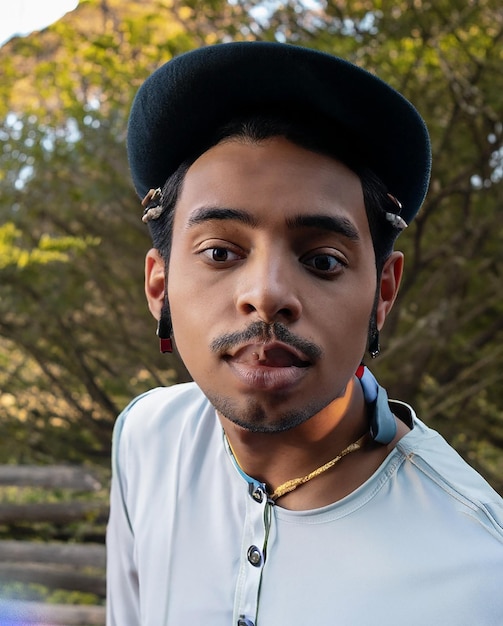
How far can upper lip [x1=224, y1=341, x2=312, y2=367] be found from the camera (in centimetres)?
124

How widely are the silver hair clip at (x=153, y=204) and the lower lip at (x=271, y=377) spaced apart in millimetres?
425

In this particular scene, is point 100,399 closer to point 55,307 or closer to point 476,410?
point 55,307

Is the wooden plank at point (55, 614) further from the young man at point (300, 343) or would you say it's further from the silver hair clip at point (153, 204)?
the silver hair clip at point (153, 204)

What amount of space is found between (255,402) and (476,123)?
112 inches

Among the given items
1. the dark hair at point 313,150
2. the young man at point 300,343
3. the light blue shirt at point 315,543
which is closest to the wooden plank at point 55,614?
the light blue shirt at point 315,543

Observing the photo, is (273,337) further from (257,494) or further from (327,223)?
(257,494)

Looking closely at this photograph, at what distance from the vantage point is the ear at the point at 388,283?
1503 millimetres

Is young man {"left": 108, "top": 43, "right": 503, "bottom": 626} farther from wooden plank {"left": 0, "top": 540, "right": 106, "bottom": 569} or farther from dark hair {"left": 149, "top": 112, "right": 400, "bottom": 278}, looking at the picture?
wooden plank {"left": 0, "top": 540, "right": 106, "bottom": 569}

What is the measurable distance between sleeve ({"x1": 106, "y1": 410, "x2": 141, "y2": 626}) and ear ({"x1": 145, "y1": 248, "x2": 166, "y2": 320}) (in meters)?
0.48

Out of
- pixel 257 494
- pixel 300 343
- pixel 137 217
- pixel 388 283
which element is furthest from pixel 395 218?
pixel 137 217

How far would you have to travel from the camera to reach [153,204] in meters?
1.56

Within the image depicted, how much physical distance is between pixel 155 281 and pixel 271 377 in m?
0.46

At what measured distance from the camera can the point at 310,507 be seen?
1.41 m

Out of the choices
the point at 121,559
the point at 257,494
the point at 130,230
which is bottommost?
the point at 121,559
